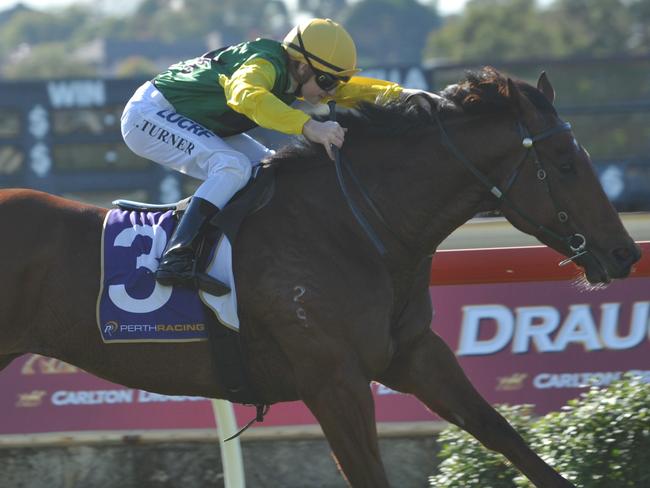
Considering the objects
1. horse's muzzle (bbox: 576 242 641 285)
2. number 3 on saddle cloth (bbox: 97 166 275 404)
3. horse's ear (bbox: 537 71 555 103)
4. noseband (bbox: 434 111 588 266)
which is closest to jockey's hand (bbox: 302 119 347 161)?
number 3 on saddle cloth (bbox: 97 166 275 404)

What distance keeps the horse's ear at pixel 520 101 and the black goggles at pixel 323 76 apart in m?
0.66

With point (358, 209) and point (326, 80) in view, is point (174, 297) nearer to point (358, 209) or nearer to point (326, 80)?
point (358, 209)

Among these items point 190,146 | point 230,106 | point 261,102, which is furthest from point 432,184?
point 190,146

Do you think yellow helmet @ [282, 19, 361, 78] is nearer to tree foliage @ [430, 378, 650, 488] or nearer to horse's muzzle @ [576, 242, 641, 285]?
horse's muzzle @ [576, 242, 641, 285]

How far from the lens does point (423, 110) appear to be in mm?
4316

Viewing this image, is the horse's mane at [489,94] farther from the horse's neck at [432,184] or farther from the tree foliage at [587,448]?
the tree foliage at [587,448]

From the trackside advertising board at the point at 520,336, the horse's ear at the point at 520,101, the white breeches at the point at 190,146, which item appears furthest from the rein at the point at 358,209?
the trackside advertising board at the point at 520,336

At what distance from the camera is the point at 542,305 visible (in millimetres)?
5371

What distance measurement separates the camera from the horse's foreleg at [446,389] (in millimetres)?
4316

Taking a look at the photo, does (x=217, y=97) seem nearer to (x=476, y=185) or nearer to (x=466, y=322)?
(x=476, y=185)

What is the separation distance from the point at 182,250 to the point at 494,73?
4.22ft

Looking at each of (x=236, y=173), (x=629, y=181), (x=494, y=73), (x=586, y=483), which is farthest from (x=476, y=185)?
(x=629, y=181)

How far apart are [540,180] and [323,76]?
3.00 feet

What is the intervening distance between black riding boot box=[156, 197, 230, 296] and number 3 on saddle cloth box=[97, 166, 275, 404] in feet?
0.11
